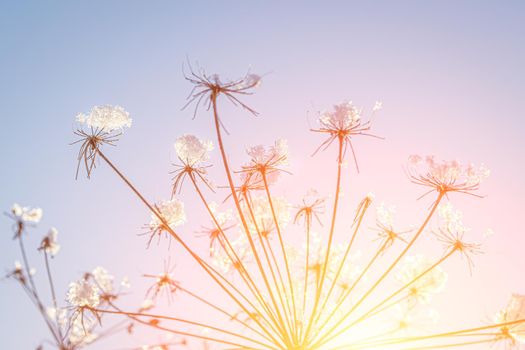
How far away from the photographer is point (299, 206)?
9.04m

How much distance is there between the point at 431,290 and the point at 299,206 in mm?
3547

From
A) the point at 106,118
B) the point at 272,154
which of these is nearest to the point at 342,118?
the point at 272,154

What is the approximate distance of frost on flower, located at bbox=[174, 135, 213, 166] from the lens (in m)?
7.81

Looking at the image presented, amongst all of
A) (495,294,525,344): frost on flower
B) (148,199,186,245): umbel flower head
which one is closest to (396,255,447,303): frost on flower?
(495,294,525,344): frost on flower

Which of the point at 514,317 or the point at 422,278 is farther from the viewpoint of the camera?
the point at 422,278

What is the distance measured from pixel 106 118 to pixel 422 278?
722cm

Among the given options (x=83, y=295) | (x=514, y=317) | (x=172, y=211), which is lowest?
(x=514, y=317)

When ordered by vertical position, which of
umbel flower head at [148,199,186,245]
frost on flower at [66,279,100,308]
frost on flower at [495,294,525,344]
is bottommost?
frost on flower at [495,294,525,344]

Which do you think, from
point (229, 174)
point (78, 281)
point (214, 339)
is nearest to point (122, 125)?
point (229, 174)

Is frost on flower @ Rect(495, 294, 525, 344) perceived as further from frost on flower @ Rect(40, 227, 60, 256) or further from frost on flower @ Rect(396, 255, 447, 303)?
frost on flower @ Rect(40, 227, 60, 256)

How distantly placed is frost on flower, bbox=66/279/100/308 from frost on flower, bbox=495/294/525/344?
7333 mm

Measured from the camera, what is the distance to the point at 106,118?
7430 mm

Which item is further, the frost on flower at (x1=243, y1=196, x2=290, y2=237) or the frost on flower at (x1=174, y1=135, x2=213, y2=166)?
the frost on flower at (x1=243, y1=196, x2=290, y2=237)

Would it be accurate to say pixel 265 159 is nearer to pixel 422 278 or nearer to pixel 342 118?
pixel 342 118
